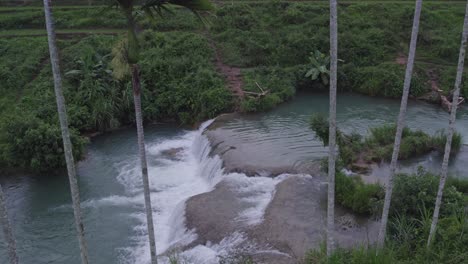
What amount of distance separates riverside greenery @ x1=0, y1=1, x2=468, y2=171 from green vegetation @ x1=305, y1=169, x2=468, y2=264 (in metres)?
11.4

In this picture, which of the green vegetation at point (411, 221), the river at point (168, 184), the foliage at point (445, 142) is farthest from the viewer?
the foliage at point (445, 142)

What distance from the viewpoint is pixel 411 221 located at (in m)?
12.0

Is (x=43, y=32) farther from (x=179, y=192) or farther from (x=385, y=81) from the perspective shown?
(x=385, y=81)

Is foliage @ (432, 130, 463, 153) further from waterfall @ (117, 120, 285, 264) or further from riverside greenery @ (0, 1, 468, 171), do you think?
riverside greenery @ (0, 1, 468, 171)

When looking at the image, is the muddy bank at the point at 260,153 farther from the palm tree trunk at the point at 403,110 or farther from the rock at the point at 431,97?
the rock at the point at 431,97

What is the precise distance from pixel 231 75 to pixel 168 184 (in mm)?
11750

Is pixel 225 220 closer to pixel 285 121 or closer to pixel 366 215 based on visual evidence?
pixel 366 215

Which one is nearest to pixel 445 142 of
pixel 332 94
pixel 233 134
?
pixel 233 134

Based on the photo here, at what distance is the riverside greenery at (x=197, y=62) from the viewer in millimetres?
23344

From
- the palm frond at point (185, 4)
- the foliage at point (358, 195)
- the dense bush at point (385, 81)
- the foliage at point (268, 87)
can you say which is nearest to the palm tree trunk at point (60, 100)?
the palm frond at point (185, 4)

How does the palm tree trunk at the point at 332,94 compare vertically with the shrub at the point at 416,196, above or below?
above

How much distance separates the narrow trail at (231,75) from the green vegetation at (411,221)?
12.2 m

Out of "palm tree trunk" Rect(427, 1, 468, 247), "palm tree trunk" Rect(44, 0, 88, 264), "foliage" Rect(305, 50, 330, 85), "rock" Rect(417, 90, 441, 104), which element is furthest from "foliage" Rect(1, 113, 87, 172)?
"rock" Rect(417, 90, 441, 104)

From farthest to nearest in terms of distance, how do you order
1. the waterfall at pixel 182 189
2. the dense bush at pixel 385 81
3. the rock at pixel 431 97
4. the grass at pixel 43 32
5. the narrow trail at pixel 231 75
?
the grass at pixel 43 32 < the dense bush at pixel 385 81 < the narrow trail at pixel 231 75 < the rock at pixel 431 97 < the waterfall at pixel 182 189
